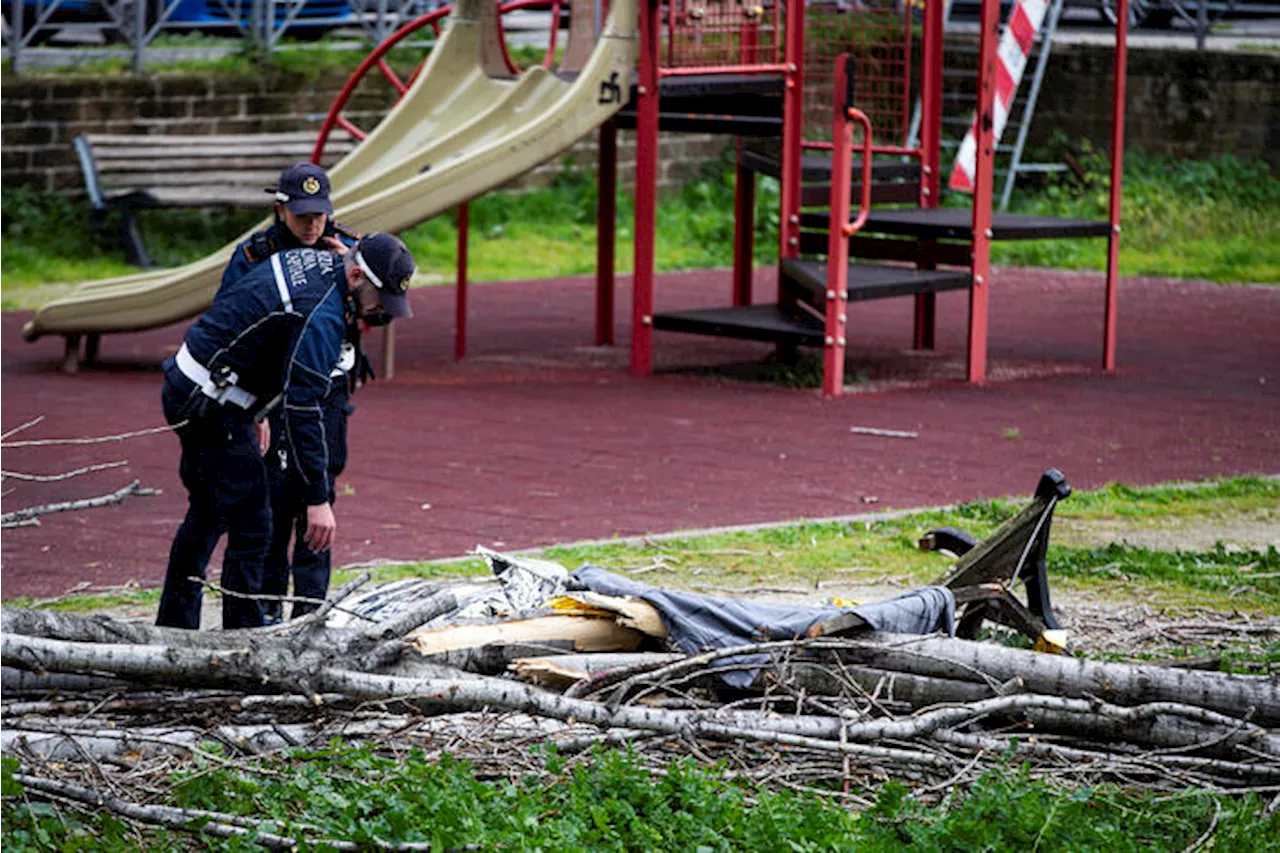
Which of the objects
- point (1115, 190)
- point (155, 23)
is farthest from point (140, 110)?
point (1115, 190)

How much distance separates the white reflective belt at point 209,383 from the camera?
6.89m

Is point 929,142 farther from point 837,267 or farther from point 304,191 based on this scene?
point 304,191

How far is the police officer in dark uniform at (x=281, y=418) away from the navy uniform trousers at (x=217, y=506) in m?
0.13

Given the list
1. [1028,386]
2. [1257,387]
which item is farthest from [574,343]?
[1257,387]

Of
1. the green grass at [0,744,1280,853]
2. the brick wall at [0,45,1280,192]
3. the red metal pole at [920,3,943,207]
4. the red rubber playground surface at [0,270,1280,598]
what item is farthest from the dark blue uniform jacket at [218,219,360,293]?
the brick wall at [0,45,1280,192]

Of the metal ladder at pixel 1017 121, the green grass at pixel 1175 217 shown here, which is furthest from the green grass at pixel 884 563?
the metal ladder at pixel 1017 121

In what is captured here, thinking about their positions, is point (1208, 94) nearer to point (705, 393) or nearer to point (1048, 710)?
point (705, 393)

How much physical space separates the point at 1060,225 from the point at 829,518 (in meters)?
5.16

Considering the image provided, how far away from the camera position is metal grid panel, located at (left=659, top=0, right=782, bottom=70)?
14148mm

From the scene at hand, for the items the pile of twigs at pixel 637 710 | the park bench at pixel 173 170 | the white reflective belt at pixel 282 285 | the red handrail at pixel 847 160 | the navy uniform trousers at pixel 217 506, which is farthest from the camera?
the park bench at pixel 173 170

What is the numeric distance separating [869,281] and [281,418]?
22.8 feet

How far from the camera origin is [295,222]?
7598 mm

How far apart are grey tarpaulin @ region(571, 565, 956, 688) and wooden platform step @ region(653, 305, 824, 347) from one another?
6742 mm

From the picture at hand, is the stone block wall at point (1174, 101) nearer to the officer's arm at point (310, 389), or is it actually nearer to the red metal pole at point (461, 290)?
the red metal pole at point (461, 290)
